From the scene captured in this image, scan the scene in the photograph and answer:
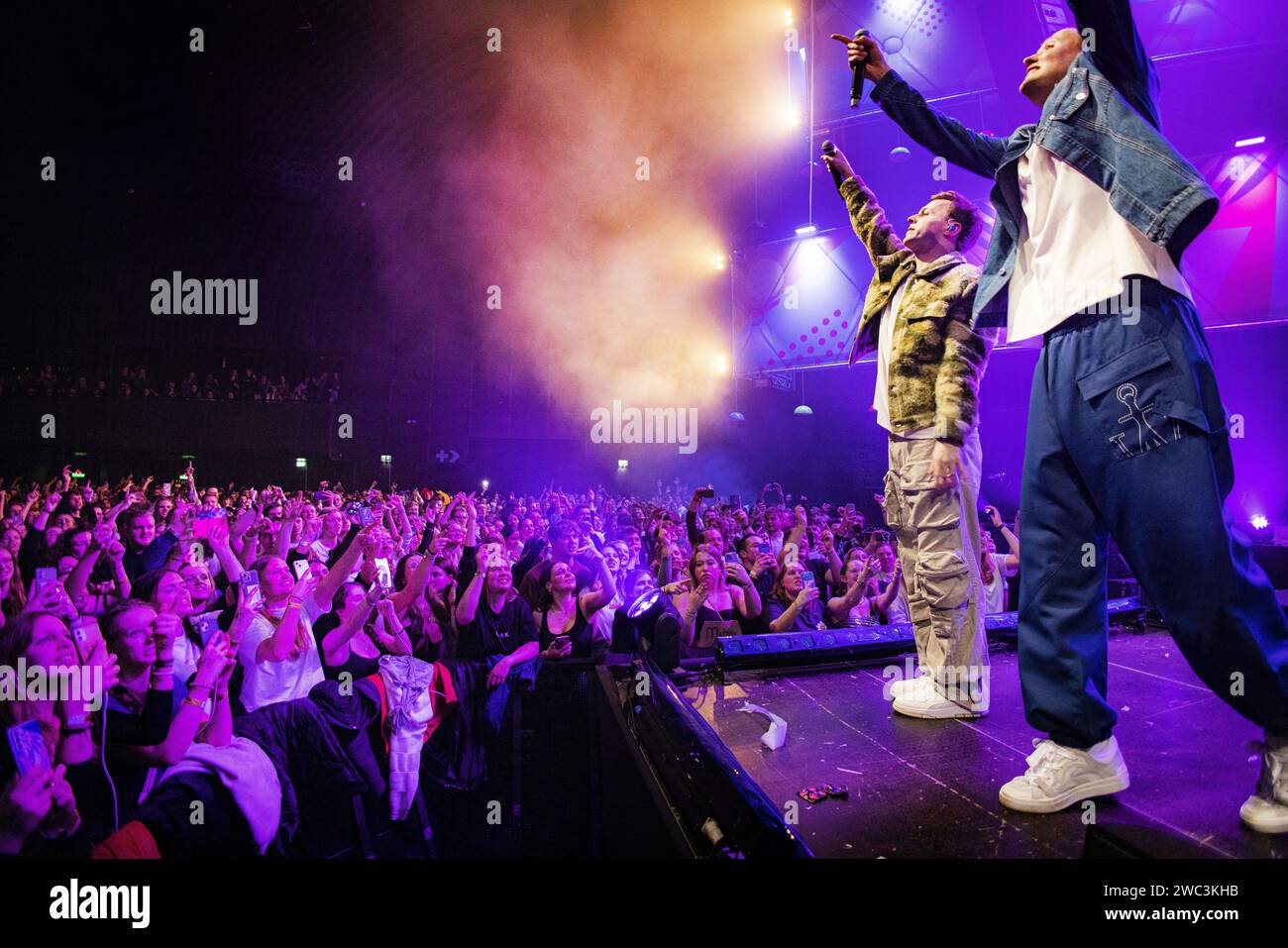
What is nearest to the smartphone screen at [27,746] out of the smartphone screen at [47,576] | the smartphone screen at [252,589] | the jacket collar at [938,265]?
the smartphone screen at [252,589]

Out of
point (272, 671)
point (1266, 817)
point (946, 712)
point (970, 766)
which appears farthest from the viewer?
point (272, 671)

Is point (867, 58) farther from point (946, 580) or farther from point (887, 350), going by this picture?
point (946, 580)

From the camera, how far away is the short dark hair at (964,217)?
227 centimetres

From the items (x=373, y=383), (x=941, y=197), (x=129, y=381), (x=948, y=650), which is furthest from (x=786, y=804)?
(x=129, y=381)

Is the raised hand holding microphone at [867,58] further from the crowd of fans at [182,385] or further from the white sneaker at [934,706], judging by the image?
the crowd of fans at [182,385]

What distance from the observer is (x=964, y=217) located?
7.47 feet

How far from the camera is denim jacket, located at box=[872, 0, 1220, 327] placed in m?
1.28

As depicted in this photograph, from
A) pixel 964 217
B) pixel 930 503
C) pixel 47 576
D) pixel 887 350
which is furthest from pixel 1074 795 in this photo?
pixel 47 576

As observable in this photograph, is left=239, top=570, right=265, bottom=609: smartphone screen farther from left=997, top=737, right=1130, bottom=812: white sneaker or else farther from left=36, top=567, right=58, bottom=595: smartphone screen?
left=997, top=737, right=1130, bottom=812: white sneaker

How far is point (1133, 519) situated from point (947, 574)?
85cm

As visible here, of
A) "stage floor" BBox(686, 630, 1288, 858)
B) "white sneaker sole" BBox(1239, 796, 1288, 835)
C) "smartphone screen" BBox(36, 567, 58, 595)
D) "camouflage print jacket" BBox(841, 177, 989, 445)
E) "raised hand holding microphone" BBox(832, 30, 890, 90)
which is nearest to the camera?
"white sneaker sole" BBox(1239, 796, 1288, 835)

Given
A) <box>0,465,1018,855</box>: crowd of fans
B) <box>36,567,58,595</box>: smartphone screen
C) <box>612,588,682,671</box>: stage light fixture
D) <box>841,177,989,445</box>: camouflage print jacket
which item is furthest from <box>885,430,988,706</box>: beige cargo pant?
<box>36,567,58,595</box>: smartphone screen

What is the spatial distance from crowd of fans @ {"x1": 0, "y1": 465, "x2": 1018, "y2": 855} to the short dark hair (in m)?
1.42
